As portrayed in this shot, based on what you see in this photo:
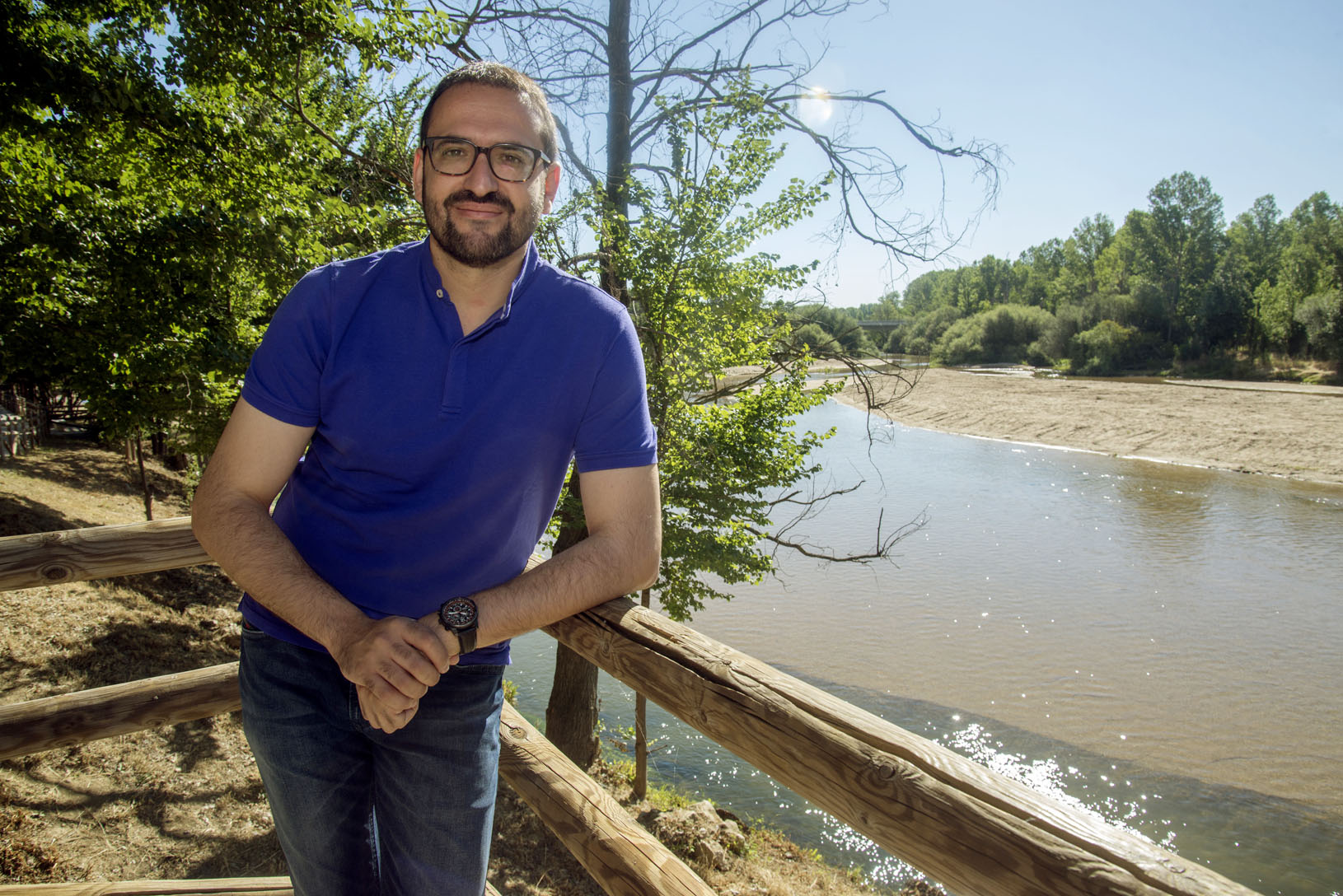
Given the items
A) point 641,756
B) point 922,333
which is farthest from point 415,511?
point 922,333

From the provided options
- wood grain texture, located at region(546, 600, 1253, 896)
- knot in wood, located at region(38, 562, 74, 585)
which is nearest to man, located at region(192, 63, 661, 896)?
wood grain texture, located at region(546, 600, 1253, 896)

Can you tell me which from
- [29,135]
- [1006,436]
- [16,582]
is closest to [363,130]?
[29,135]

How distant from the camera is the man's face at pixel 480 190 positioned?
68.9 inches

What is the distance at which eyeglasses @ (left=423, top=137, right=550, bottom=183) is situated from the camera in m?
1.78

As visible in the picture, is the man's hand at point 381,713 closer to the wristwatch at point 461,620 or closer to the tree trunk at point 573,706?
the wristwatch at point 461,620

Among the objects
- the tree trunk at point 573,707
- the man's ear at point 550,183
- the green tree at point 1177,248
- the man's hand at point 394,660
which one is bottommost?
the tree trunk at point 573,707

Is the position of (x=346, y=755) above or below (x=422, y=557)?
below

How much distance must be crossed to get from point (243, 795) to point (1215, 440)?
114ft

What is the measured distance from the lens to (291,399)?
5.37 feet

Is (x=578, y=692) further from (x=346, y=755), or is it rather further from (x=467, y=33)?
(x=346, y=755)

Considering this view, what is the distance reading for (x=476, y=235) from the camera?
1750 millimetres

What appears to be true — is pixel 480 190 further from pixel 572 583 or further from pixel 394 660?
pixel 394 660

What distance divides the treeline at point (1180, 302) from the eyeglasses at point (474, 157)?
147 ft

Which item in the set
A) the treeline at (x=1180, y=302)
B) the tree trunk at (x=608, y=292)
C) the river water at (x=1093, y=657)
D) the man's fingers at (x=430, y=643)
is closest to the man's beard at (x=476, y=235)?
the man's fingers at (x=430, y=643)
